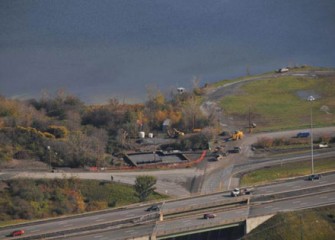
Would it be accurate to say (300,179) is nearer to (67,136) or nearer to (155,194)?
(155,194)

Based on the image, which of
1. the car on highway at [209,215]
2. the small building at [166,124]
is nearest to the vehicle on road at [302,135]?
the small building at [166,124]

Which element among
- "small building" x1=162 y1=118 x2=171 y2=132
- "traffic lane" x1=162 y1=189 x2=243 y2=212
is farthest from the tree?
"small building" x1=162 y1=118 x2=171 y2=132

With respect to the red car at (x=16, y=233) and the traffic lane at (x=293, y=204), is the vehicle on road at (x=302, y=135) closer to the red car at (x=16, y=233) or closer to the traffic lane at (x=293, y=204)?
the traffic lane at (x=293, y=204)

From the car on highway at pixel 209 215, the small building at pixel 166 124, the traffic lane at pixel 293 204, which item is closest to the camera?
the car on highway at pixel 209 215

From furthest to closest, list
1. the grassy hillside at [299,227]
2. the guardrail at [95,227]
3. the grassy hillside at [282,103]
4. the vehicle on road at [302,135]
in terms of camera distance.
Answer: the grassy hillside at [282,103] < the vehicle on road at [302,135] < the grassy hillside at [299,227] < the guardrail at [95,227]

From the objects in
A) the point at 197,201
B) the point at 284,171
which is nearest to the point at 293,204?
the point at 197,201

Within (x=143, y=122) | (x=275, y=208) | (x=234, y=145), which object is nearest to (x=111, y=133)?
(x=143, y=122)
